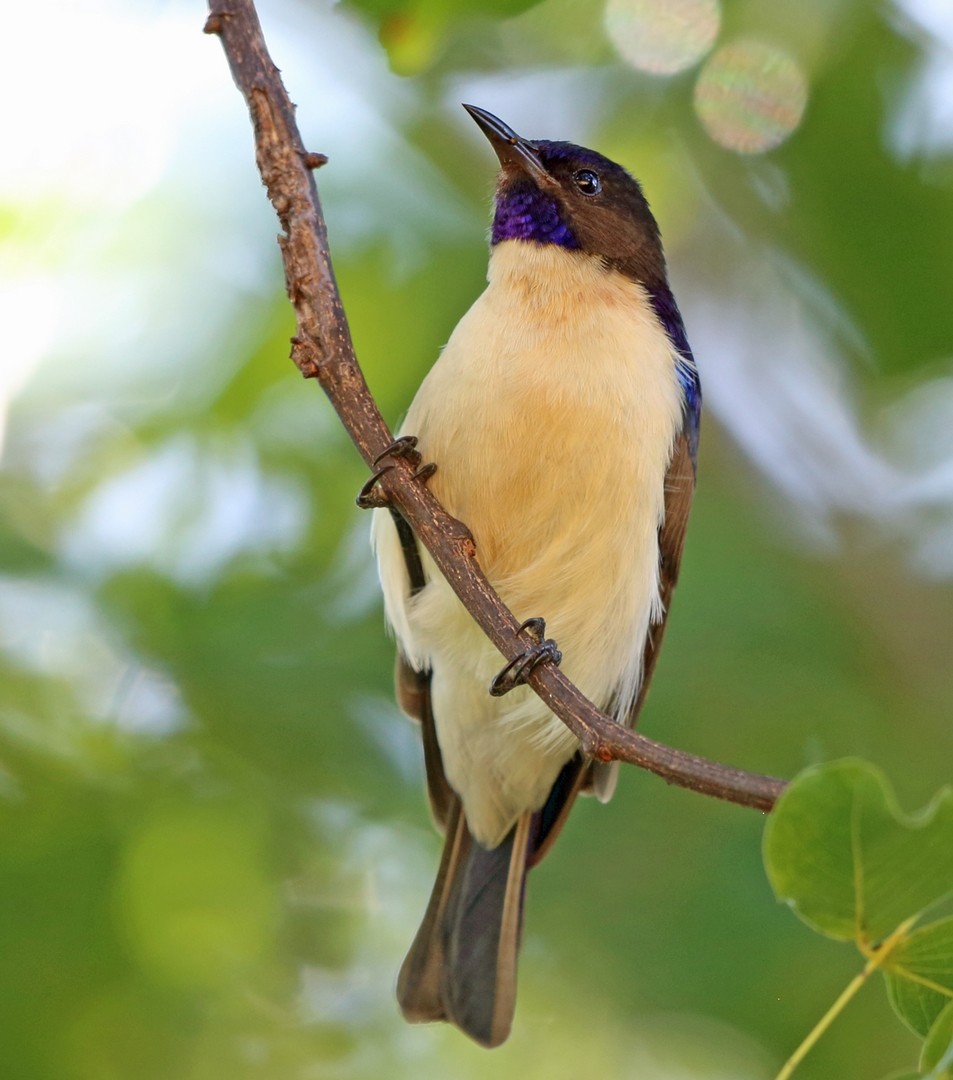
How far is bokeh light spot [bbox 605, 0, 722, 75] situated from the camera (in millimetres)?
4574

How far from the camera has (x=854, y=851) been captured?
1.95 m

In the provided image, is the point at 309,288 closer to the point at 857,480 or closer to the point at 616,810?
the point at 616,810

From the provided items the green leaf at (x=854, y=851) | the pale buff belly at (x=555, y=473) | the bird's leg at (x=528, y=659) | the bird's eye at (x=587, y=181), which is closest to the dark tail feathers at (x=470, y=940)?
the pale buff belly at (x=555, y=473)

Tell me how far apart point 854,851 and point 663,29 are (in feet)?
11.6

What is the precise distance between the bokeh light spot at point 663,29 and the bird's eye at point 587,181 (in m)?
0.61

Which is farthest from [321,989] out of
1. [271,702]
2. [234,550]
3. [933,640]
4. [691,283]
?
[691,283]

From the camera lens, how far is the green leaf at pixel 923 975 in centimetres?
202

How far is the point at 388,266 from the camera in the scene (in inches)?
215

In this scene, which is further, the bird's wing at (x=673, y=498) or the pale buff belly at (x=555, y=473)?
the bird's wing at (x=673, y=498)

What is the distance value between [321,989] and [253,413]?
239 cm

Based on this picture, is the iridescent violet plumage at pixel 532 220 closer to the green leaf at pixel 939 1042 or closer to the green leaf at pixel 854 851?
the green leaf at pixel 854 851

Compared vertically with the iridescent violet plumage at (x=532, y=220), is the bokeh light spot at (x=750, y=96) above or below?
above

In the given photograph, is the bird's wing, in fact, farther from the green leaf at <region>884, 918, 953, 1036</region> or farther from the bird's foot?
the green leaf at <region>884, 918, 953, 1036</region>

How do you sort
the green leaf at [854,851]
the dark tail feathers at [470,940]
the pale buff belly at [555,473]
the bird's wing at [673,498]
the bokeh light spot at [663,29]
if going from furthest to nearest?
the bokeh light spot at [663,29], the dark tail feathers at [470,940], the bird's wing at [673,498], the pale buff belly at [555,473], the green leaf at [854,851]
